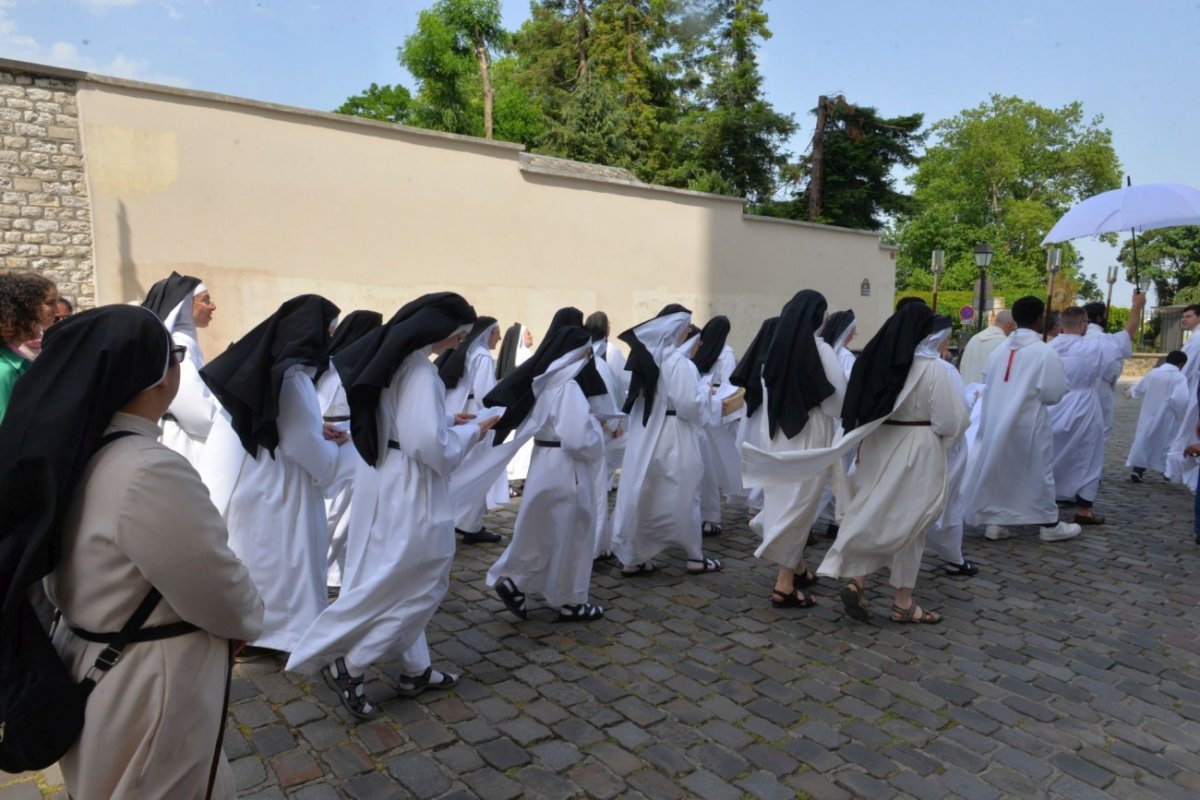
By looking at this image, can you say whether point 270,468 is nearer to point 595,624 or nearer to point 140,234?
point 595,624

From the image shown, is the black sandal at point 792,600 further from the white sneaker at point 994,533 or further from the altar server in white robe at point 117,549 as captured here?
the altar server in white robe at point 117,549

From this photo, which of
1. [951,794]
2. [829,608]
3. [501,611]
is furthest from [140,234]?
[951,794]

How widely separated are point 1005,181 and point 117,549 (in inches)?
2450

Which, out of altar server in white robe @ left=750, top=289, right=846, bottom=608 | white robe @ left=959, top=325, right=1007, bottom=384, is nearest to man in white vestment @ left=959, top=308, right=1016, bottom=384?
white robe @ left=959, top=325, right=1007, bottom=384

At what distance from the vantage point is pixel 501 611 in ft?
17.4

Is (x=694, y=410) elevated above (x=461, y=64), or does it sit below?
below

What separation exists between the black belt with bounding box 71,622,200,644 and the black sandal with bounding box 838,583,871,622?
4.29 meters

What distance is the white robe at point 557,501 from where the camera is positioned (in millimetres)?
4922

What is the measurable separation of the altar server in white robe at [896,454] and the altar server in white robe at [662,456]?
3.30 feet

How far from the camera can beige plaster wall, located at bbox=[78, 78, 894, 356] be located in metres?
11.4

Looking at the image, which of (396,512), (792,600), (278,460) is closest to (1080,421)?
(792,600)

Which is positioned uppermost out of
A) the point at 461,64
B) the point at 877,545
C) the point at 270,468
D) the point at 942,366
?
the point at 461,64

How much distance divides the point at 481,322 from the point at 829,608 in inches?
130

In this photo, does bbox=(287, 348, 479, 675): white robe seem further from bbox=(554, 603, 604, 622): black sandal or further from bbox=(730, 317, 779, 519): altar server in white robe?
bbox=(730, 317, 779, 519): altar server in white robe
